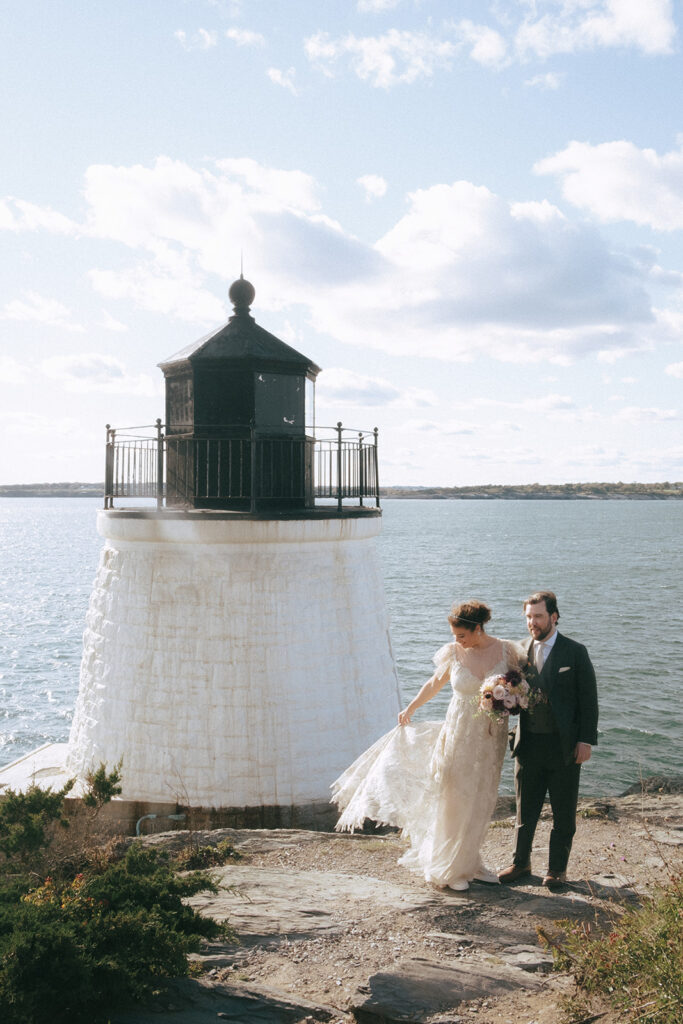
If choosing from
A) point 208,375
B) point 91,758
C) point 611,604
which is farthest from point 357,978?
point 611,604

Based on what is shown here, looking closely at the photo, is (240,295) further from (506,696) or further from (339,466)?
(506,696)

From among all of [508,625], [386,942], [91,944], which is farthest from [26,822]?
[508,625]

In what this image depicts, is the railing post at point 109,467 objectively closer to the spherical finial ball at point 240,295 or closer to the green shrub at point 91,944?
the spherical finial ball at point 240,295

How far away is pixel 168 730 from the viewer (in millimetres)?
9250

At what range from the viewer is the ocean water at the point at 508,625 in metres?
20.3

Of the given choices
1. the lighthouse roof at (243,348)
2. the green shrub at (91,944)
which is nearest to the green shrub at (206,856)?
the green shrub at (91,944)

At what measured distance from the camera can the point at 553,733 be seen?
566 centimetres

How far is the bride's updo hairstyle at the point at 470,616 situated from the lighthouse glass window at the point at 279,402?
5.19 m

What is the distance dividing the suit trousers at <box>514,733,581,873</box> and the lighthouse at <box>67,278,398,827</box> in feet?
12.8

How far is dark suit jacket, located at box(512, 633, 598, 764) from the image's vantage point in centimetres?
553

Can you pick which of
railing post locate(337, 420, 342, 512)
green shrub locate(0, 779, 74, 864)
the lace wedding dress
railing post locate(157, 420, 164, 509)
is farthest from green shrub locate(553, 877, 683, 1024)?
railing post locate(157, 420, 164, 509)

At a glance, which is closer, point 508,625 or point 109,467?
point 109,467

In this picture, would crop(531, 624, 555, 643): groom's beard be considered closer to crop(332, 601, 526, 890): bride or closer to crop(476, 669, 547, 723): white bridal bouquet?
crop(332, 601, 526, 890): bride

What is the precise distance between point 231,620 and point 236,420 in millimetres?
2568
